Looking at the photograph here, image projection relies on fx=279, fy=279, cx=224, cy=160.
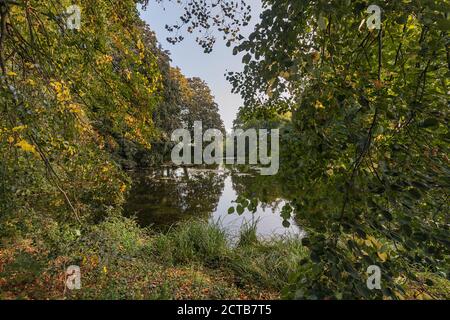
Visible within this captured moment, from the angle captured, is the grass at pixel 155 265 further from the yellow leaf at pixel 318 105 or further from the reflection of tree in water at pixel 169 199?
the reflection of tree in water at pixel 169 199

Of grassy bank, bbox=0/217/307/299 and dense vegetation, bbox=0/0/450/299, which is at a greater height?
dense vegetation, bbox=0/0/450/299

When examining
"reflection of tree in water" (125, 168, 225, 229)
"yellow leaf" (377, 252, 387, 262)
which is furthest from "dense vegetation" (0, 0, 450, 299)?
"reflection of tree in water" (125, 168, 225, 229)

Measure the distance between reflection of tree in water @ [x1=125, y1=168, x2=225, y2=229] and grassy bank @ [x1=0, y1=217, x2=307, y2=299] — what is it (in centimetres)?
267

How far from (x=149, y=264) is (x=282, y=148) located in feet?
11.8

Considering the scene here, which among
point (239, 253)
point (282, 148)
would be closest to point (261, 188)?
point (282, 148)

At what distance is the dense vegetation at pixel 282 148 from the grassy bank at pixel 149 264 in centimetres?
3

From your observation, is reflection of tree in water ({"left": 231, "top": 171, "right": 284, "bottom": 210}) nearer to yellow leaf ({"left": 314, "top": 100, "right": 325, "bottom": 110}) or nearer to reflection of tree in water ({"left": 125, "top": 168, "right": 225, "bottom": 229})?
yellow leaf ({"left": 314, "top": 100, "right": 325, "bottom": 110})

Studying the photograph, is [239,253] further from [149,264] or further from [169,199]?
[169,199]

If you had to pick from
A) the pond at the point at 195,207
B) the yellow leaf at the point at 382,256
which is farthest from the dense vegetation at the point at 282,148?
the pond at the point at 195,207

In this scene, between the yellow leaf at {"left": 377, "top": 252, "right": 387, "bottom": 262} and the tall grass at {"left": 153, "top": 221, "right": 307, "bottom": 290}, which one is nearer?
the yellow leaf at {"left": 377, "top": 252, "right": 387, "bottom": 262}

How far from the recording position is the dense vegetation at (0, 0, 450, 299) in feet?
3.95
